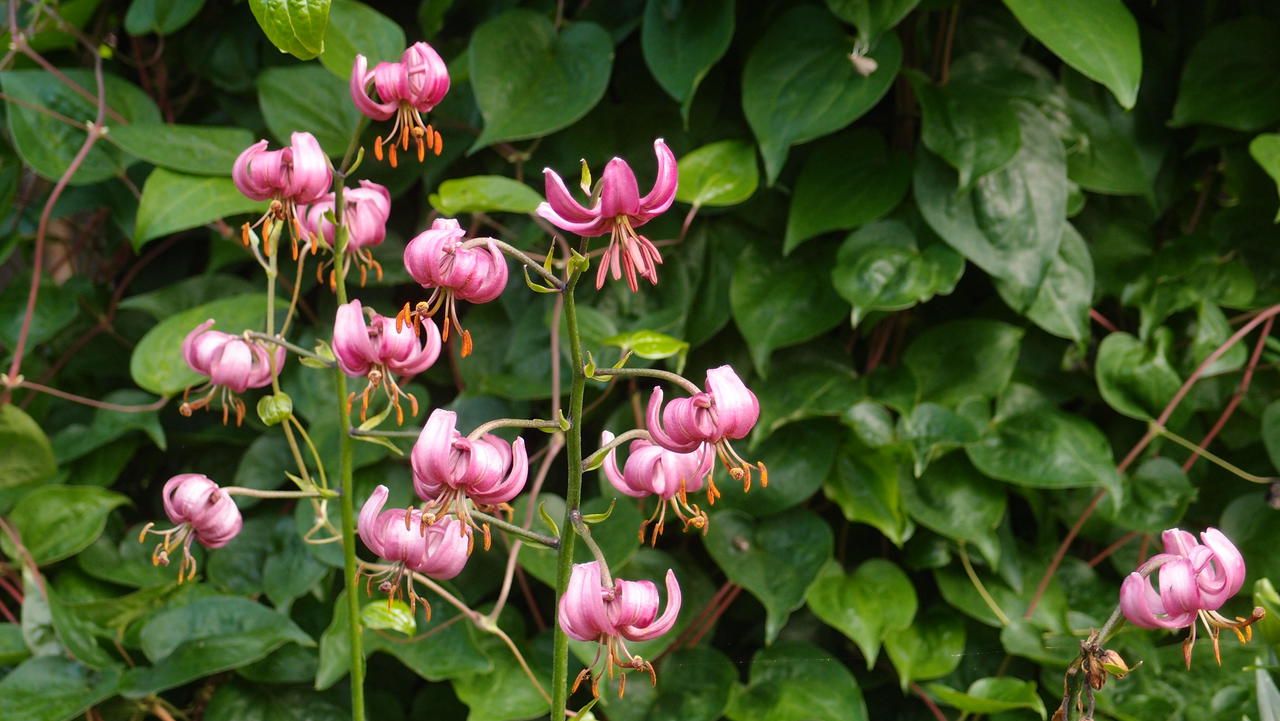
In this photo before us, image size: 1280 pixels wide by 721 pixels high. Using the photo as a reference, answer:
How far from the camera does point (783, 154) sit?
1.12 meters

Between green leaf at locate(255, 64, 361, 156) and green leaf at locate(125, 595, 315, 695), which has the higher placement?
green leaf at locate(255, 64, 361, 156)

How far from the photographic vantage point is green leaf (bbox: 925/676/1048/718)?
1.04 metres

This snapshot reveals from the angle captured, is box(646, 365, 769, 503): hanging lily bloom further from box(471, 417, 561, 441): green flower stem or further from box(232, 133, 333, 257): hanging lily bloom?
box(232, 133, 333, 257): hanging lily bloom

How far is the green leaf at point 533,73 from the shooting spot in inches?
45.7

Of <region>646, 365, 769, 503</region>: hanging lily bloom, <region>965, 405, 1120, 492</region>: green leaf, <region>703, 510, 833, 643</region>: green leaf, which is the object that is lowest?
<region>703, 510, 833, 643</region>: green leaf

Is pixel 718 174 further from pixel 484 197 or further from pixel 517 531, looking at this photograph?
pixel 517 531

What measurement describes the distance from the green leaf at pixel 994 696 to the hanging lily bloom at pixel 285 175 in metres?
0.72

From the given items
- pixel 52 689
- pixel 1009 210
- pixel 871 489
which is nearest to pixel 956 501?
pixel 871 489

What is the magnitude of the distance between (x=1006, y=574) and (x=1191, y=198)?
511mm

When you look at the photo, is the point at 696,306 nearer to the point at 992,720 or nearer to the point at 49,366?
the point at 992,720

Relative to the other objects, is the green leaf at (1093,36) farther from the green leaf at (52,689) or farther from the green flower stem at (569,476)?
the green leaf at (52,689)

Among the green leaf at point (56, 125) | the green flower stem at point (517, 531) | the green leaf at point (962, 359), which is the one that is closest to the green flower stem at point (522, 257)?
the green flower stem at point (517, 531)

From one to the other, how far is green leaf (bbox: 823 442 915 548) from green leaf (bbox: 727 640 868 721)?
5.9 inches

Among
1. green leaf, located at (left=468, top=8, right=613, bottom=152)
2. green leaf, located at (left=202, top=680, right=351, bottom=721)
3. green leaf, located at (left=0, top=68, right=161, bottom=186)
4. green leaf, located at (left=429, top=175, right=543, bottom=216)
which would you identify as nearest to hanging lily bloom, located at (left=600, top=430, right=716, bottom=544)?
green leaf, located at (left=429, top=175, right=543, bottom=216)
